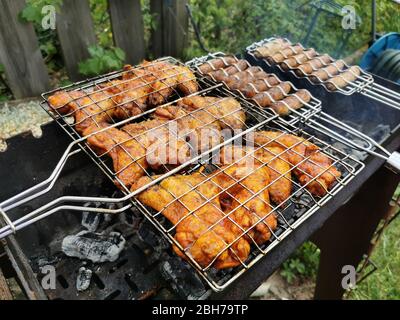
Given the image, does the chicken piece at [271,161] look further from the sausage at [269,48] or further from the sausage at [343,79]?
the sausage at [269,48]

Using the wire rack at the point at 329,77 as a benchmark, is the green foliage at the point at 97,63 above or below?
below

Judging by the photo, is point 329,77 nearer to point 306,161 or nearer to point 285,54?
point 285,54

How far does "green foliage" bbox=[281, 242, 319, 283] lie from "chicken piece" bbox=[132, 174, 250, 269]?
2.98m

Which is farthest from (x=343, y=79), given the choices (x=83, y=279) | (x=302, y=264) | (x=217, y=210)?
(x=83, y=279)

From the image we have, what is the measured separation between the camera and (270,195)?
7.43ft

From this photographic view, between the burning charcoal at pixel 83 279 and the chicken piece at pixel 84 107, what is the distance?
3.31 ft

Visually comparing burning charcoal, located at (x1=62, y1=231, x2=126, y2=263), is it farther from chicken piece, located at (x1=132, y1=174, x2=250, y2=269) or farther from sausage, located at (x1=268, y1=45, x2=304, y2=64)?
sausage, located at (x1=268, y1=45, x2=304, y2=64)

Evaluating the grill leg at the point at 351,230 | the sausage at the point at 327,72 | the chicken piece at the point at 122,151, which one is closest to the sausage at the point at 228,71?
the sausage at the point at 327,72

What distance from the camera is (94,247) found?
2311mm

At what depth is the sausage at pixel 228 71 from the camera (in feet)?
10.6

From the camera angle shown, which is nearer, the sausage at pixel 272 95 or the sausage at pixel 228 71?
the sausage at pixel 272 95

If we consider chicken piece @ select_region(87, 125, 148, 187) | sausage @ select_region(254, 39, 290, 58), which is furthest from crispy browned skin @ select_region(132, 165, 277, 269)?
sausage @ select_region(254, 39, 290, 58)
